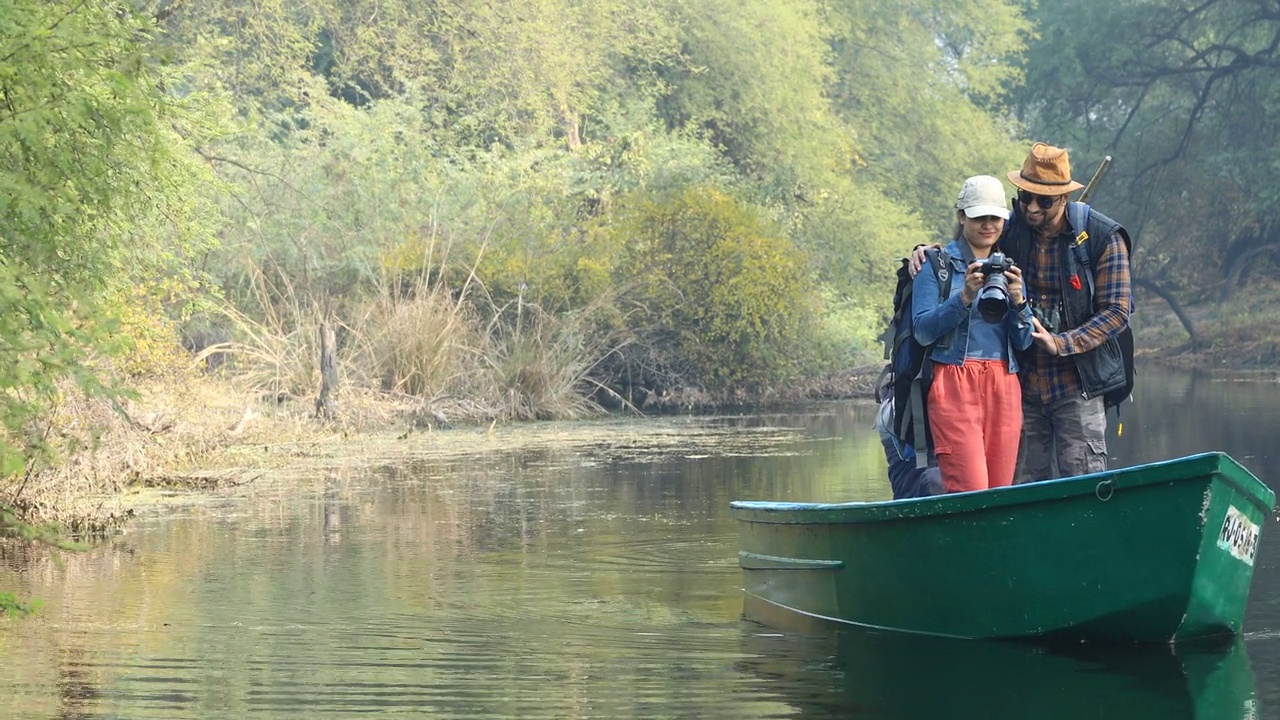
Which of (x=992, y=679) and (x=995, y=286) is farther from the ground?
(x=995, y=286)

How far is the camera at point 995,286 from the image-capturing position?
23.8ft

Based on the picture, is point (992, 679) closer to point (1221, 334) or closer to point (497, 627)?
point (497, 627)

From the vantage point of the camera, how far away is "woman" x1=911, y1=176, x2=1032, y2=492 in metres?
7.50

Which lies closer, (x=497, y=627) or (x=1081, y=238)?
(x=1081, y=238)

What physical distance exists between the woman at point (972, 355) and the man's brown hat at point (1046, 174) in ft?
0.58

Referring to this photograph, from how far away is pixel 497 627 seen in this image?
854cm

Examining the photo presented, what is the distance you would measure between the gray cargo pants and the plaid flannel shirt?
0.07 metres

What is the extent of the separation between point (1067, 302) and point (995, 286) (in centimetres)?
67

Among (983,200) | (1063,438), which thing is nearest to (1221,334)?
(1063,438)

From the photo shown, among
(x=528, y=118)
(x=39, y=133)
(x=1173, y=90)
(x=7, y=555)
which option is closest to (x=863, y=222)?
(x=528, y=118)

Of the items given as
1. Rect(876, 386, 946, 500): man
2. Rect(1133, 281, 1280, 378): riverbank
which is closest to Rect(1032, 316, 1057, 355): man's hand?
Rect(876, 386, 946, 500): man

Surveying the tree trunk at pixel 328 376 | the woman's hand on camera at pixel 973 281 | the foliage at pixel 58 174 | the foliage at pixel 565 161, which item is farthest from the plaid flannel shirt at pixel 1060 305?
the tree trunk at pixel 328 376

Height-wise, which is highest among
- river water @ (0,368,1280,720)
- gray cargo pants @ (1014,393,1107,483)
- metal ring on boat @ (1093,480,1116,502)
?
gray cargo pants @ (1014,393,1107,483)

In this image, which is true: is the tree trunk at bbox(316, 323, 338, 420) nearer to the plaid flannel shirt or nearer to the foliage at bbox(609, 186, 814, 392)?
the foliage at bbox(609, 186, 814, 392)
